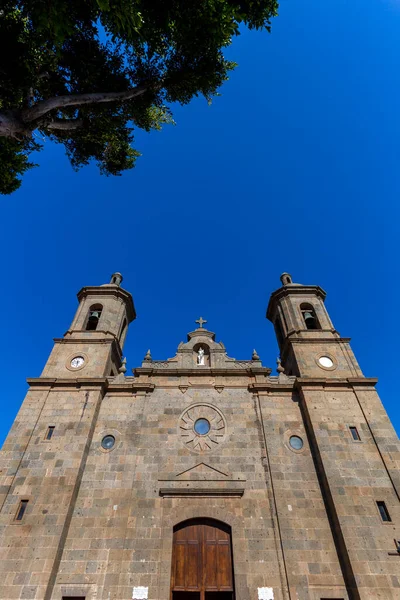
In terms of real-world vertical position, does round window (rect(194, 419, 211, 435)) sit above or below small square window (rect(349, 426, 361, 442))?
above

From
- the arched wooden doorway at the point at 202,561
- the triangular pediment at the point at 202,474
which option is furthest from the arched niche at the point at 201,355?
the arched wooden doorway at the point at 202,561

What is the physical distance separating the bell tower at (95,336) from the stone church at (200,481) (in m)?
0.12

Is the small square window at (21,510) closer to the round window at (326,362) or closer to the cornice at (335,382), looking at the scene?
the cornice at (335,382)

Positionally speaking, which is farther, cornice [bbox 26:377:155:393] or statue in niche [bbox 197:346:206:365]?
statue in niche [bbox 197:346:206:365]

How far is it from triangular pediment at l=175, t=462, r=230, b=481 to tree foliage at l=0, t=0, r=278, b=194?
13.2 meters

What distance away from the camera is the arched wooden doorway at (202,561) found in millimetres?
11430

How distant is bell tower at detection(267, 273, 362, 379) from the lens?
680 inches

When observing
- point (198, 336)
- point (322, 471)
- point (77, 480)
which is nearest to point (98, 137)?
point (198, 336)

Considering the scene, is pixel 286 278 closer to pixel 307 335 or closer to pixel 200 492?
pixel 307 335

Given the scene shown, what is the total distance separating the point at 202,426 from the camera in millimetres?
15078

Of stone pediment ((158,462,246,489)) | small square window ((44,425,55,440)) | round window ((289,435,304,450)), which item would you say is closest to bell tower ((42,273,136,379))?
small square window ((44,425,55,440))

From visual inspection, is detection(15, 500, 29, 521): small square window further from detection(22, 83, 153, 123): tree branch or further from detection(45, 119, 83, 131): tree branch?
detection(45, 119, 83, 131): tree branch

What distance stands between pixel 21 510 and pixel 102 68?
1707 cm

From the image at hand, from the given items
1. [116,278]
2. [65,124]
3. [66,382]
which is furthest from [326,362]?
[65,124]
